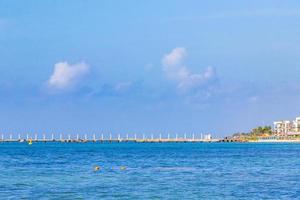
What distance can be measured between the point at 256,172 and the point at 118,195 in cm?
3259

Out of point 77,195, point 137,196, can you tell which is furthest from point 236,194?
point 77,195

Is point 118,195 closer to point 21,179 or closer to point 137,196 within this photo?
point 137,196

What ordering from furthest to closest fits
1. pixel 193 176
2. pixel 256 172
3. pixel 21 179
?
pixel 256 172, pixel 193 176, pixel 21 179

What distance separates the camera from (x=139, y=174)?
8444 centimetres

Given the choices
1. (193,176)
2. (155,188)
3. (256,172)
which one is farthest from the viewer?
(256,172)

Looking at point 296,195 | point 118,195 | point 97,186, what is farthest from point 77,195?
point 296,195

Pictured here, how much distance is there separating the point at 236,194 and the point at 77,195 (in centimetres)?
1356

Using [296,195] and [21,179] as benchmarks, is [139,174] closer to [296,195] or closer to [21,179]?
[21,179]

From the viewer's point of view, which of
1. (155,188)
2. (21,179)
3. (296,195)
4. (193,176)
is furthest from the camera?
(193,176)

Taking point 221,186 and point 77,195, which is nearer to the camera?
point 77,195

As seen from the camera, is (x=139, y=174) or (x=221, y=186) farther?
(x=139, y=174)

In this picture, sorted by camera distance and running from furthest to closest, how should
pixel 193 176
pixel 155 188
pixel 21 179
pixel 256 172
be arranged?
pixel 256 172
pixel 193 176
pixel 21 179
pixel 155 188

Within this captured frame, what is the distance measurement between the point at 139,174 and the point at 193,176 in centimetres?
738

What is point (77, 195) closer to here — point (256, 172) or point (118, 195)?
point (118, 195)
